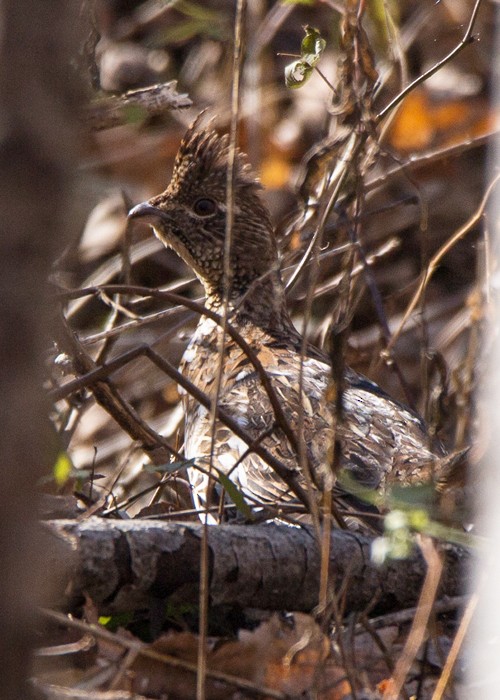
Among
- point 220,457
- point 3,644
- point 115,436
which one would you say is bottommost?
point 115,436

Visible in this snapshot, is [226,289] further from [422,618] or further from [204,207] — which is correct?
[204,207]

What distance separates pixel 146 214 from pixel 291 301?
126 cm

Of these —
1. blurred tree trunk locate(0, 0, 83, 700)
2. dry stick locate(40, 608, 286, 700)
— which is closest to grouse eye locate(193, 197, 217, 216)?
dry stick locate(40, 608, 286, 700)

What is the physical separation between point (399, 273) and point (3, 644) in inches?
262

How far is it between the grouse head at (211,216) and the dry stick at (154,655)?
106 inches

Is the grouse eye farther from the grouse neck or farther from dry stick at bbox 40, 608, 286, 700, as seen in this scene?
dry stick at bbox 40, 608, 286, 700

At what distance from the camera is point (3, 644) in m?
1.62

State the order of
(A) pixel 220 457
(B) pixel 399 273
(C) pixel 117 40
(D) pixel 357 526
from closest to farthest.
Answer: (D) pixel 357 526 < (A) pixel 220 457 < (B) pixel 399 273 < (C) pixel 117 40

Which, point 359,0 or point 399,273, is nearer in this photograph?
point 359,0

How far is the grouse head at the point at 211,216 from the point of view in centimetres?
529

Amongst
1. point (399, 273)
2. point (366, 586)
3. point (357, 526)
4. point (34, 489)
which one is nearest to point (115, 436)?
point (399, 273)

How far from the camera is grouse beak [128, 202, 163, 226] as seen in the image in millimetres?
5211

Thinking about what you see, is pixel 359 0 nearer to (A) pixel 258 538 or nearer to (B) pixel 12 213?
(A) pixel 258 538

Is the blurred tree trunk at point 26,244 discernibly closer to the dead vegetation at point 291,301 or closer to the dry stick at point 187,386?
the dead vegetation at point 291,301
